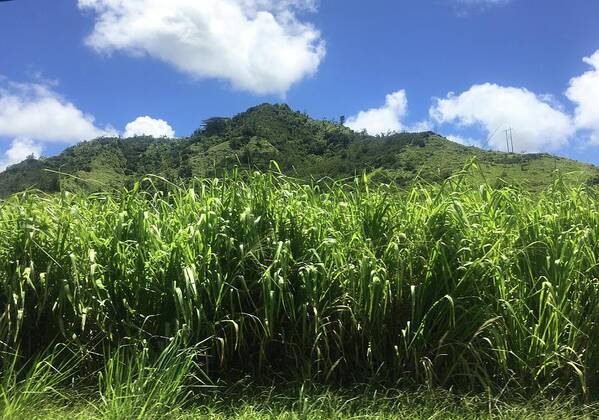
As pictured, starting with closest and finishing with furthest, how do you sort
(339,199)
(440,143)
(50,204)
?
1. (50,204)
2. (339,199)
3. (440,143)

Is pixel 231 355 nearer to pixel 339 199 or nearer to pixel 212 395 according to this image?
pixel 212 395

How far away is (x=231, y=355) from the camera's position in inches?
129

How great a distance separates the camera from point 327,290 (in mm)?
3199

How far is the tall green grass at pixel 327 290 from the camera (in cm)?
305

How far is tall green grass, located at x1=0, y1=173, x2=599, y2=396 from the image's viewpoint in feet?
10.00

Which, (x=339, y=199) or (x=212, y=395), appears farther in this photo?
(x=339, y=199)

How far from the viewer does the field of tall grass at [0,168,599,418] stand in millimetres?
3014

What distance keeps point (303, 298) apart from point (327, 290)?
0.16 m

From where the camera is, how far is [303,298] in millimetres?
3221

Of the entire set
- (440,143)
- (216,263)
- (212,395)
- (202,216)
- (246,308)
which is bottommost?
(212,395)

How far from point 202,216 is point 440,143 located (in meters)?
57.0

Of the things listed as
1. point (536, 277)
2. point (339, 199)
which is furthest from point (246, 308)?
point (536, 277)

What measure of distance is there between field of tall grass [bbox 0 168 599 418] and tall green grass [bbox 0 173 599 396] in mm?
12

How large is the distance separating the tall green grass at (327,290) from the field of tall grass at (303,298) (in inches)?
0.5
